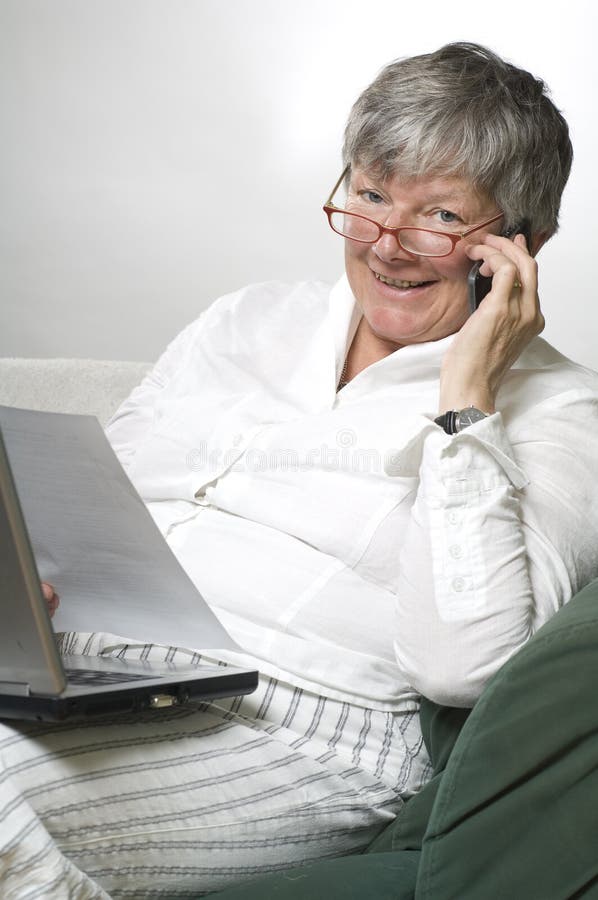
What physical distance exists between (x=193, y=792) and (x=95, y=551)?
0.23 metres

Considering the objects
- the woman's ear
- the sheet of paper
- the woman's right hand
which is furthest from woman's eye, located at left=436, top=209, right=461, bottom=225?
the woman's right hand

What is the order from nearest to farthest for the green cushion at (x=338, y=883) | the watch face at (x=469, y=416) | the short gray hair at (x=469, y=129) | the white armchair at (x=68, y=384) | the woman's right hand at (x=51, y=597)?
the green cushion at (x=338, y=883), the woman's right hand at (x=51, y=597), the watch face at (x=469, y=416), the short gray hair at (x=469, y=129), the white armchair at (x=68, y=384)

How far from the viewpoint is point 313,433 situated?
131 cm

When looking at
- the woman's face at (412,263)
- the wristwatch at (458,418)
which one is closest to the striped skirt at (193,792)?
the wristwatch at (458,418)

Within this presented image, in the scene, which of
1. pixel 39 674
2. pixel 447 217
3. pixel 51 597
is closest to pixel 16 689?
pixel 39 674

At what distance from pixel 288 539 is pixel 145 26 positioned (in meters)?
1.69

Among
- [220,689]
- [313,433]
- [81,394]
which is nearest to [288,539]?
[313,433]

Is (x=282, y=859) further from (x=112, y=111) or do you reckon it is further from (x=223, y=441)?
(x=112, y=111)

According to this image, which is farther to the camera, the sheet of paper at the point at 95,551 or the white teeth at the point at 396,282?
the white teeth at the point at 396,282

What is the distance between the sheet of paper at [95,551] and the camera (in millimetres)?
966

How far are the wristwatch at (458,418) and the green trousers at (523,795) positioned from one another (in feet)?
0.93

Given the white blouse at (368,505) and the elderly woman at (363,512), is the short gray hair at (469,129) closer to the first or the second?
the elderly woman at (363,512)

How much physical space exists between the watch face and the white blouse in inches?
1.0

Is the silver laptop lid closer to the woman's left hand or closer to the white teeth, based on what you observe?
the woman's left hand
